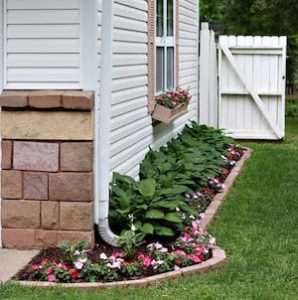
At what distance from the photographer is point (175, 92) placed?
9.21 metres

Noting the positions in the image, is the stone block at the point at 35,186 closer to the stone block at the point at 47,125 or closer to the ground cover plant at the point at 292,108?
the stone block at the point at 47,125

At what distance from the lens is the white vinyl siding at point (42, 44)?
5.59 metres

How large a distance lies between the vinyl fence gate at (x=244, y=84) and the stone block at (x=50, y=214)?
6776mm

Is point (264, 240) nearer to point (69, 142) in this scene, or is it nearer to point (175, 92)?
point (69, 142)

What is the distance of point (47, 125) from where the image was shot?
5586mm

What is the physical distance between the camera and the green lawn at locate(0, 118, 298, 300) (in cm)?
476

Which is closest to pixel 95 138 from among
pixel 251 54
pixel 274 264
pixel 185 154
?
pixel 274 264

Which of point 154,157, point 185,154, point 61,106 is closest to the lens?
point 61,106

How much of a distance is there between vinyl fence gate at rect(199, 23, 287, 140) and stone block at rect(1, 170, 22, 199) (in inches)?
267

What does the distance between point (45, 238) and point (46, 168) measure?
523 millimetres

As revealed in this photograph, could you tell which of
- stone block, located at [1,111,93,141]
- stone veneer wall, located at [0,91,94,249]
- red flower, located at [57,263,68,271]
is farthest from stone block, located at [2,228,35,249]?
stone block, located at [1,111,93,141]

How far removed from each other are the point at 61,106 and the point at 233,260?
166cm

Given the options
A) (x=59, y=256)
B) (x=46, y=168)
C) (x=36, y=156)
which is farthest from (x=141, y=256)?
(x=36, y=156)

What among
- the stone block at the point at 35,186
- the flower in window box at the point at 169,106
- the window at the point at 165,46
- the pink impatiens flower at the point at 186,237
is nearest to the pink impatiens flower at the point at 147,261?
the pink impatiens flower at the point at 186,237
